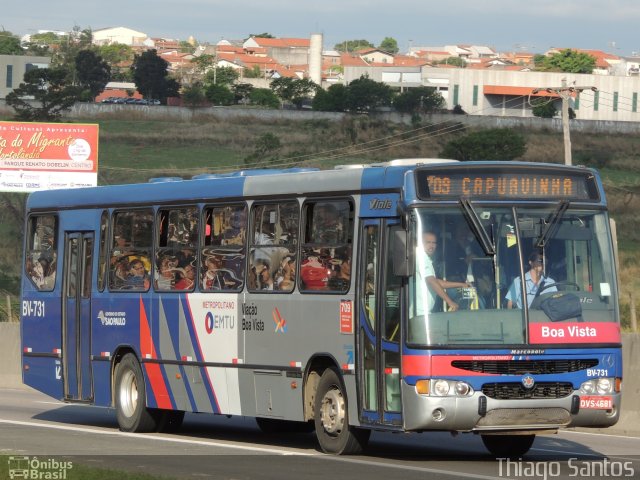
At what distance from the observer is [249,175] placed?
53.8 ft

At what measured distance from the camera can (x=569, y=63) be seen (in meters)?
187

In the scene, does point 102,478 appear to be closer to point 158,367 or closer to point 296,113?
point 158,367

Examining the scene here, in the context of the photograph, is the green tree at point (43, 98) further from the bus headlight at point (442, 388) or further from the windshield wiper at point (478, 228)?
the bus headlight at point (442, 388)

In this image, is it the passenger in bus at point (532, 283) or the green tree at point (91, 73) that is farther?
the green tree at point (91, 73)

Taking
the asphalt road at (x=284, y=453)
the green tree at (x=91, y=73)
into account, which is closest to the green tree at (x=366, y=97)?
the green tree at (x=91, y=73)

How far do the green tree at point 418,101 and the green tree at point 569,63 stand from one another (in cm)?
5823

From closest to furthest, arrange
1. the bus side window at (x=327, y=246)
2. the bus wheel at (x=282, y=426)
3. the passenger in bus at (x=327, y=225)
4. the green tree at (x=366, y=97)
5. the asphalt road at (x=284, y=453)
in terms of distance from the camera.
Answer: the asphalt road at (x=284, y=453), the bus side window at (x=327, y=246), the passenger in bus at (x=327, y=225), the bus wheel at (x=282, y=426), the green tree at (x=366, y=97)

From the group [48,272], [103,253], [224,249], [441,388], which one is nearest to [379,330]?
[441,388]

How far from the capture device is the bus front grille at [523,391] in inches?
516

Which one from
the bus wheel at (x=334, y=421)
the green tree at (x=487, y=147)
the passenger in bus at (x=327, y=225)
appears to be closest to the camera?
the bus wheel at (x=334, y=421)

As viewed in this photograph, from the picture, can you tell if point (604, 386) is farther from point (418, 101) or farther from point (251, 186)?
point (418, 101)

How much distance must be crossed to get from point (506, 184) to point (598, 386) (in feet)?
6.86

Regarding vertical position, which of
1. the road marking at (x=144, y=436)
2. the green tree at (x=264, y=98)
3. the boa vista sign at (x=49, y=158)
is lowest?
the road marking at (x=144, y=436)

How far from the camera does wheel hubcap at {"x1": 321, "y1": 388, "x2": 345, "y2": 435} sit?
1426 centimetres
